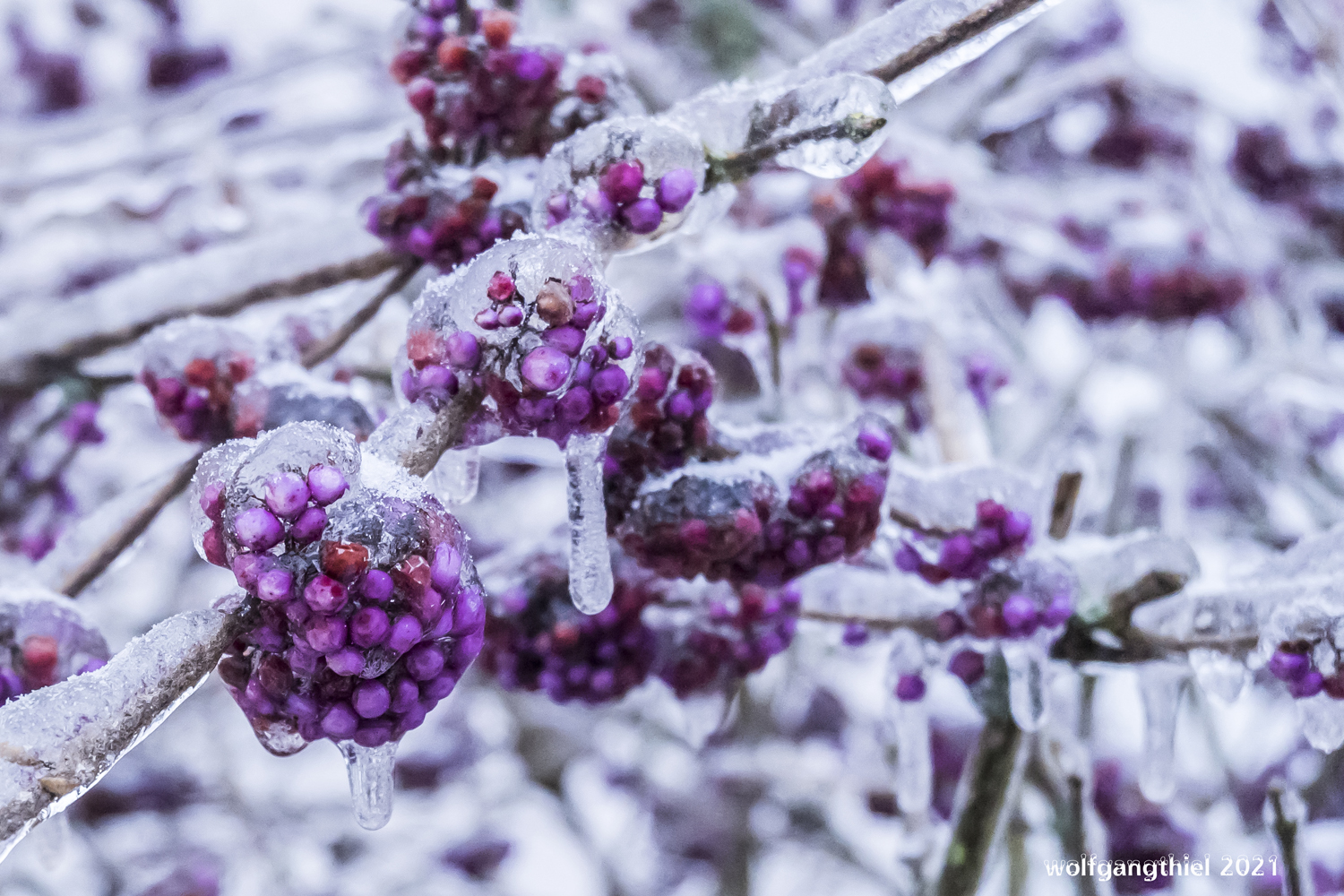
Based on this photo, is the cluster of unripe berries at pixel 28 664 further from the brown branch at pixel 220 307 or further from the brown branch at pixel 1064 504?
the brown branch at pixel 1064 504

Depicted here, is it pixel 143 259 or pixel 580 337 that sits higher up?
pixel 580 337

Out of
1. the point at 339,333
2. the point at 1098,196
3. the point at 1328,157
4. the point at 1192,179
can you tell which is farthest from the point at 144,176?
the point at 1328,157

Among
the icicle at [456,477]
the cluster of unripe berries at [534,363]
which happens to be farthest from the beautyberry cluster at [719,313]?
the cluster of unripe berries at [534,363]

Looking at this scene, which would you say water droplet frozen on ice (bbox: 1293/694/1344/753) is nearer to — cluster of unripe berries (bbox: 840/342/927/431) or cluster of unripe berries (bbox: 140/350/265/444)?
cluster of unripe berries (bbox: 840/342/927/431)

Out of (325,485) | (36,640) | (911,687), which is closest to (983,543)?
(911,687)

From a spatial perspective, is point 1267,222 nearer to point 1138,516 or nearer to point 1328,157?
point 1328,157

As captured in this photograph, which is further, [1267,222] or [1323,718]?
[1267,222]

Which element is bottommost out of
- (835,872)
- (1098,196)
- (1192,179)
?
(835,872)
